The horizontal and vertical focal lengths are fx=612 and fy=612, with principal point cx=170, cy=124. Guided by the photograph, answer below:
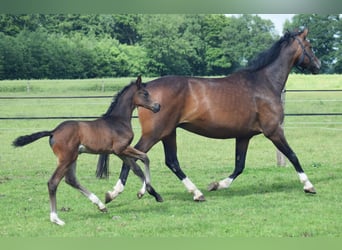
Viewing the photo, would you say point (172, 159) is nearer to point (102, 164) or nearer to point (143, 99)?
point (102, 164)

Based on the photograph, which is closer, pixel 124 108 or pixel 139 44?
pixel 124 108

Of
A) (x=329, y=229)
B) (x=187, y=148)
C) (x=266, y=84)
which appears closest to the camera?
(x=329, y=229)

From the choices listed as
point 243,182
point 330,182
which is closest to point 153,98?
point 243,182

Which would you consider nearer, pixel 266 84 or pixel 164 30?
pixel 266 84

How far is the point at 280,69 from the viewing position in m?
7.77

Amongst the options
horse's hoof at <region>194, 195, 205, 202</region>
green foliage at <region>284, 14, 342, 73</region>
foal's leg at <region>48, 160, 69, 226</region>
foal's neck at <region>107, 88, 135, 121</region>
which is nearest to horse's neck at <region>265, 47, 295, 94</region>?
horse's hoof at <region>194, 195, 205, 202</region>

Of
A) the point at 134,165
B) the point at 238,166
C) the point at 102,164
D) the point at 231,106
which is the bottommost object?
the point at 238,166

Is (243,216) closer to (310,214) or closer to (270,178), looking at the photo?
(310,214)

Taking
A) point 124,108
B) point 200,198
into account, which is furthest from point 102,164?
point 200,198

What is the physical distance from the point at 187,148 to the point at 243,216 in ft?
30.7

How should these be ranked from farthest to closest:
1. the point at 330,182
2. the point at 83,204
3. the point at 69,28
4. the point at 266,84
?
the point at 69,28
the point at 330,182
the point at 266,84
the point at 83,204

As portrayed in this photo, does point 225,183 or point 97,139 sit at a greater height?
point 97,139

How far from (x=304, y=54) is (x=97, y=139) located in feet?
10.7

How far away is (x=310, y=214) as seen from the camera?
6.04 m
